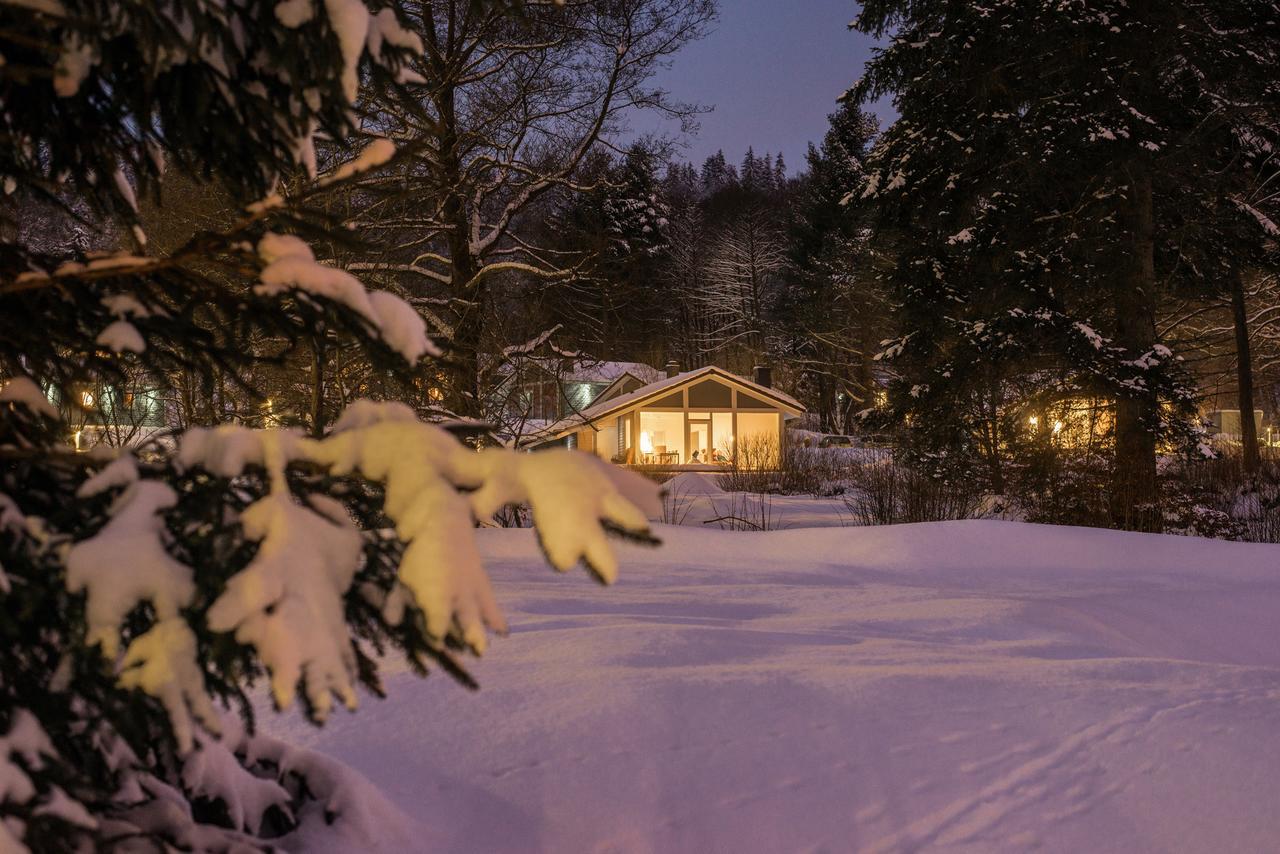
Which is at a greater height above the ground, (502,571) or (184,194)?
(184,194)

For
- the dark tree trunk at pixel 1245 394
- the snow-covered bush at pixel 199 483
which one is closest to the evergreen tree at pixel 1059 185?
the dark tree trunk at pixel 1245 394

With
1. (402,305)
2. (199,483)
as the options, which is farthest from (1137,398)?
(199,483)

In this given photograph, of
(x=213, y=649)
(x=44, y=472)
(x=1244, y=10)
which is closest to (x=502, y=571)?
(x=44, y=472)

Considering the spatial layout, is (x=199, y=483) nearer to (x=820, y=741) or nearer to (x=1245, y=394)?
(x=820, y=741)

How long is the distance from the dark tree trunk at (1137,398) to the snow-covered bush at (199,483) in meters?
10.8

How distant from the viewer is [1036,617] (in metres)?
5.23

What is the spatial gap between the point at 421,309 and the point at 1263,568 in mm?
9348

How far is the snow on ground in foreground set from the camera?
2.34 metres

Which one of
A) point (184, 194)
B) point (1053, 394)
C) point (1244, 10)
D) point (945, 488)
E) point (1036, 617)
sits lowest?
point (1036, 617)

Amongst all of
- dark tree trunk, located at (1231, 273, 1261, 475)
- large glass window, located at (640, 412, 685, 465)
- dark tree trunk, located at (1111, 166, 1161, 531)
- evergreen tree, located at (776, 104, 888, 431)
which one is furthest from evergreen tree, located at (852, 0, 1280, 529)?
large glass window, located at (640, 412, 685, 465)

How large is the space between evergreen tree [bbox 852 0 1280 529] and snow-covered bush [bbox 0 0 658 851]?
433 inches

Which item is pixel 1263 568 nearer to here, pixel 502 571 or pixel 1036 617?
pixel 1036 617

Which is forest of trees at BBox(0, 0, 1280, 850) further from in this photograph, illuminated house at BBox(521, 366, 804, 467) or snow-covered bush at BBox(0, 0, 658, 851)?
illuminated house at BBox(521, 366, 804, 467)

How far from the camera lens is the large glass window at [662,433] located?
30875 mm
